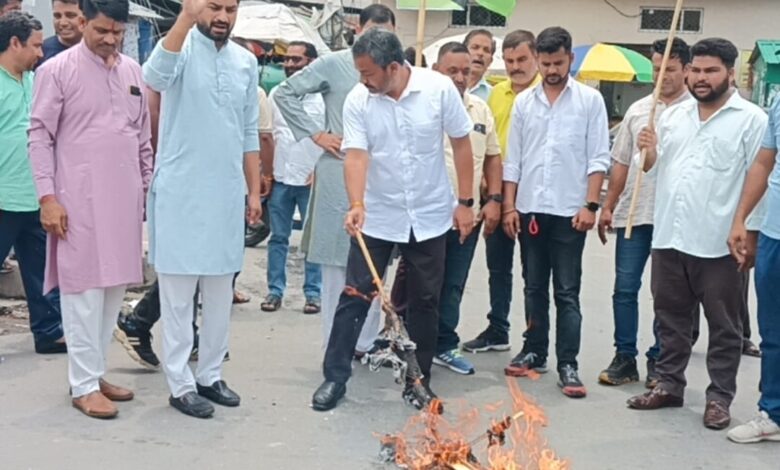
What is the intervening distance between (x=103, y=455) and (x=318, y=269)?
129 inches

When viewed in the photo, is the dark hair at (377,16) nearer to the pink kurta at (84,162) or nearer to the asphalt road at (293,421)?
→ the pink kurta at (84,162)

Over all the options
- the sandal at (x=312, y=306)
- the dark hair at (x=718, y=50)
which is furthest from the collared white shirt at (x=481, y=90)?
the sandal at (x=312, y=306)

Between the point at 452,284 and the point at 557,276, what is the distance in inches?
26.4

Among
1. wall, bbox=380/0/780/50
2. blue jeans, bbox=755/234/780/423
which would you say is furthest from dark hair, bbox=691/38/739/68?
wall, bbox=380/0/780/50

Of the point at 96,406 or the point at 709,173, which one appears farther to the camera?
the point at 709,173

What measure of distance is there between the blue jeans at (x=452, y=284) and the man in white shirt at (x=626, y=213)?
2.59ft

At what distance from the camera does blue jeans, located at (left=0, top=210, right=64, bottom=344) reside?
5.77 metres

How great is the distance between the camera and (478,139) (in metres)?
5.78

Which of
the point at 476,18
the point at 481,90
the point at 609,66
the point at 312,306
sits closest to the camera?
the point at 481,90

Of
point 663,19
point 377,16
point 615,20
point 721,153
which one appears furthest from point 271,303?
point 663,19

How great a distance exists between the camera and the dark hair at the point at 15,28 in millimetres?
5621

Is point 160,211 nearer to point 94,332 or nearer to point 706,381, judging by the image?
point 94,332

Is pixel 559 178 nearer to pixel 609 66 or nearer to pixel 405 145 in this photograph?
pixel 405 145

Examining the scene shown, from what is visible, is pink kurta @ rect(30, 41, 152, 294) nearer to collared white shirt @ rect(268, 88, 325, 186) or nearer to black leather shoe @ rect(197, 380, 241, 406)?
A: black leather shoe @ rect(197, 380, 241, 406)
